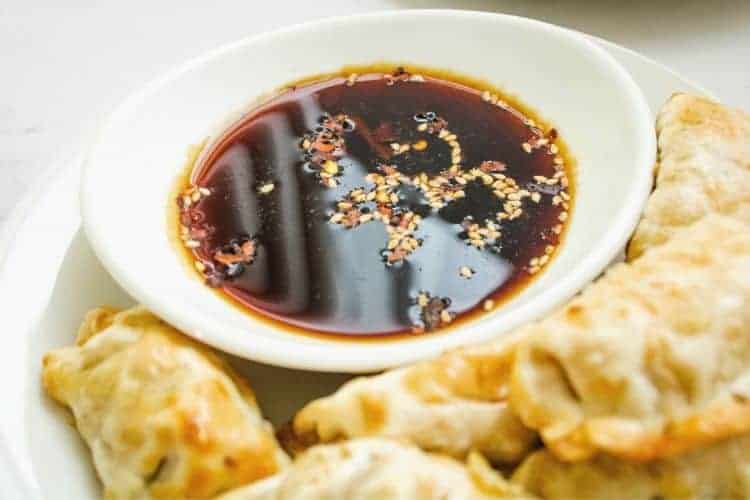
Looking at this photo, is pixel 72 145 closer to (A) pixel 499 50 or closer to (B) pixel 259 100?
(B) pixel 259 100

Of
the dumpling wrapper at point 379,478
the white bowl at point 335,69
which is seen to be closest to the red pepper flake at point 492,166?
the white bowl at point 335,69

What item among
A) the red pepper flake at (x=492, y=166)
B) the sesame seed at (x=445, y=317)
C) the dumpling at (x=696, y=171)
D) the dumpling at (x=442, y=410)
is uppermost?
the dumpling at (x=696, y=171)

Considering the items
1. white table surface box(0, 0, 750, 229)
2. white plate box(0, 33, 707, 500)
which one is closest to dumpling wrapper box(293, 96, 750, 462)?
white plate box(0, 33, 707, 500)

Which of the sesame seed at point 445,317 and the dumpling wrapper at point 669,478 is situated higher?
the sesame seed at point 445,317

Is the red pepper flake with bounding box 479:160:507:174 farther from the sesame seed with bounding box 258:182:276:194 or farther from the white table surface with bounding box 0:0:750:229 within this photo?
the white table surface with bounding box 0:0:750:229

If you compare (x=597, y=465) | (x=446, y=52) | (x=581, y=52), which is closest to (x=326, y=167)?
(x=446, y=52)

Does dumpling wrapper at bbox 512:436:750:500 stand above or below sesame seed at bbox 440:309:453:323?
below

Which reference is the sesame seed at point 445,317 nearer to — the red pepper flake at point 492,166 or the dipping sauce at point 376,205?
the dipping sauce at point 376,205
